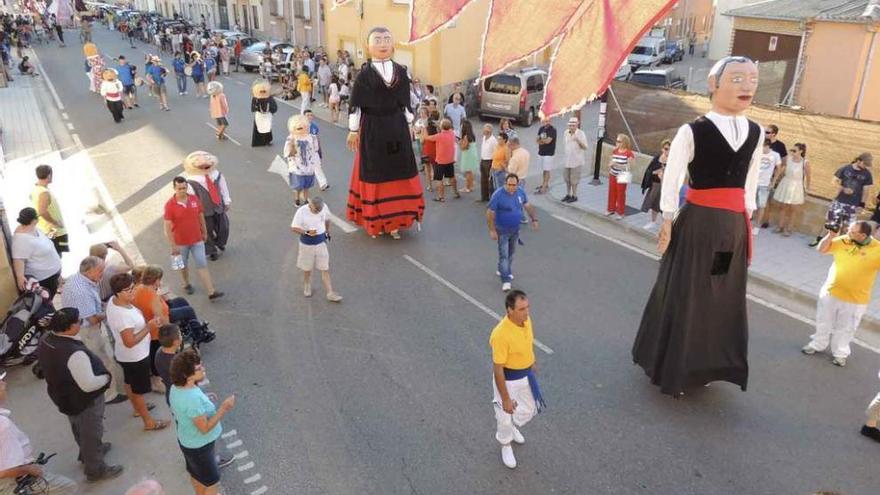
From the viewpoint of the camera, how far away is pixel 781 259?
9000mm

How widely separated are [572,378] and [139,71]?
2920cm

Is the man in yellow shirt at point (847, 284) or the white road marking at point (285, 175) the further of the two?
the white road marking at point (285, 175)

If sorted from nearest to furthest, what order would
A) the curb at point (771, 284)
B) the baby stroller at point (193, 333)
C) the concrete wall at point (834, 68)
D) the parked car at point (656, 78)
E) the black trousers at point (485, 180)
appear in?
the baby stroller at point (193, 333) → the curb at point (771, 284) → the black trousers at point (485, 180) → the concrete wall at point (834, 68) → the parked car at point (656, 78)

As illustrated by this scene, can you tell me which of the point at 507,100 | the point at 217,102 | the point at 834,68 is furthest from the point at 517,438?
the point at 834,68

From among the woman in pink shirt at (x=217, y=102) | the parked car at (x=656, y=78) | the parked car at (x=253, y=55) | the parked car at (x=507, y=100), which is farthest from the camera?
the parked car at (x=253, y=55)

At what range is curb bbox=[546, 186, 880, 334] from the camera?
7.21 m

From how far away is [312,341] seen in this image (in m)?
6.97

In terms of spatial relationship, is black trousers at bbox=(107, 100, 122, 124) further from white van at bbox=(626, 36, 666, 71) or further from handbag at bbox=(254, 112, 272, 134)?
white van at bbox=(626, 36, 666, 71)

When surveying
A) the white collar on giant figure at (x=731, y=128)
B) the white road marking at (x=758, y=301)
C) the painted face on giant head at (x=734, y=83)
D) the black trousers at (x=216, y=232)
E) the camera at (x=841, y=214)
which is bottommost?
the white road marking at (x=758, y=301)

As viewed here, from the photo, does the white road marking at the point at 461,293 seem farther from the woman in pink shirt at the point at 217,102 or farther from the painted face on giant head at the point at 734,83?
the woman in pink shirt at the point at 217,102

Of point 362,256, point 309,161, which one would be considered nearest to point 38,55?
point 309,161

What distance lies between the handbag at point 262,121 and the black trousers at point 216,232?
21.0ft

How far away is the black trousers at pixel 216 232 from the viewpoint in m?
8.85

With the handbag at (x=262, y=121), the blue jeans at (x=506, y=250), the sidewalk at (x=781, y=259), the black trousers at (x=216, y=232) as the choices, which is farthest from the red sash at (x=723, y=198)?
the handbag at (x=262, y=121)
